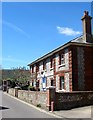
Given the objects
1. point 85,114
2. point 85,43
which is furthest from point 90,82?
point 85,114

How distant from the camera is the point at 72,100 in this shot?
21.1m

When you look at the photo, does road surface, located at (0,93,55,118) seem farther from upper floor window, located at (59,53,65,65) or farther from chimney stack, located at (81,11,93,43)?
chimney stack, located at (81,11,93,43)

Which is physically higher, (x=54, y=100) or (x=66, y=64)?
(x=66, y=64)

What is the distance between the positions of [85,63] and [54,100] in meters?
8.45

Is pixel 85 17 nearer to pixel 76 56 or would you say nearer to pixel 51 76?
pixel 76 56

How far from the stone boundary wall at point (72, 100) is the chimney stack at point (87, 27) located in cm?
812

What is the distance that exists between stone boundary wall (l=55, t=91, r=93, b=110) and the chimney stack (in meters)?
8.12

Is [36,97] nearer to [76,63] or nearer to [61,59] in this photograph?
[76,63]

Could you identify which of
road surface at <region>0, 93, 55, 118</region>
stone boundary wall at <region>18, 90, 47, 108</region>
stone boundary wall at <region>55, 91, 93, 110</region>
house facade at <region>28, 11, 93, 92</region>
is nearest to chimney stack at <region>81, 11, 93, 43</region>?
house facade at <region>28, 11, 93, 92</region>

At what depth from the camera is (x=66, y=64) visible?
27.9 meters

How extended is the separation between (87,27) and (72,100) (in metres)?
10.6

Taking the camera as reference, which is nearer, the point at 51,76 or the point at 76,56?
the point at 76,56

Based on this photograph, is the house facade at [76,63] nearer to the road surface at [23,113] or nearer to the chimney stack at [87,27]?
the chimney stack at [87,27]

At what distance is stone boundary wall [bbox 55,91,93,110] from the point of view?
67.1 ft
